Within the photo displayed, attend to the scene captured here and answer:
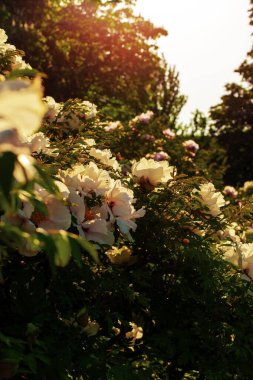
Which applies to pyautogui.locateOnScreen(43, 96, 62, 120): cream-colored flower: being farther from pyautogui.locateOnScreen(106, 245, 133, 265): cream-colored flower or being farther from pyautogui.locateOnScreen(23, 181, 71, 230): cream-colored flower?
pyautogui.locateOnScreen(23, 181, 71, 230): cream-colored flower

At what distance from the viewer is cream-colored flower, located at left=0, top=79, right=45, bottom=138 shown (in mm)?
929

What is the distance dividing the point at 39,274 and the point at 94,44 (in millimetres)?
21905

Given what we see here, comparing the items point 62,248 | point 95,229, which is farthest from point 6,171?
point 95,229

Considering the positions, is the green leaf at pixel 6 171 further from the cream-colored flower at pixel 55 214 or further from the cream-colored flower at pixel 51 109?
the cream-colored flower at pixel 51 109

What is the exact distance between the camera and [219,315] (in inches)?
110

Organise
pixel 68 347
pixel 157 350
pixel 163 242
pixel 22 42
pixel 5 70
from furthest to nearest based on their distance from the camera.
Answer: pixel 22 42, pixel 5 70, pixel 163 242, pixel 157 350, pixel 68 347

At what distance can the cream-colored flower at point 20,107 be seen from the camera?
929 mm

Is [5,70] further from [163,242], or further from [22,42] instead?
[22,42]

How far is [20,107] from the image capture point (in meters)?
0.93

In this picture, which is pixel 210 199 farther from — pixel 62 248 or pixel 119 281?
pixel 62 248

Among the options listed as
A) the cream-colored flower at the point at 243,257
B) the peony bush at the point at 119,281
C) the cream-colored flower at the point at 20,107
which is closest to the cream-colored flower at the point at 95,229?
the peony bush at the point at 119,281

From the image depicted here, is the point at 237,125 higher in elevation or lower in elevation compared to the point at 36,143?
higher

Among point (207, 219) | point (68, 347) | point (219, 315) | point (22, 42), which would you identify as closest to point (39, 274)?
point (68, 347)

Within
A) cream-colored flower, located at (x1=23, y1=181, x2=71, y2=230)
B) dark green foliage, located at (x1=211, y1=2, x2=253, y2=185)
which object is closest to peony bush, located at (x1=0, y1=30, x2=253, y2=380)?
cream-colored flower, located at (x1=23, y1=181, x2=71, y2=230)
